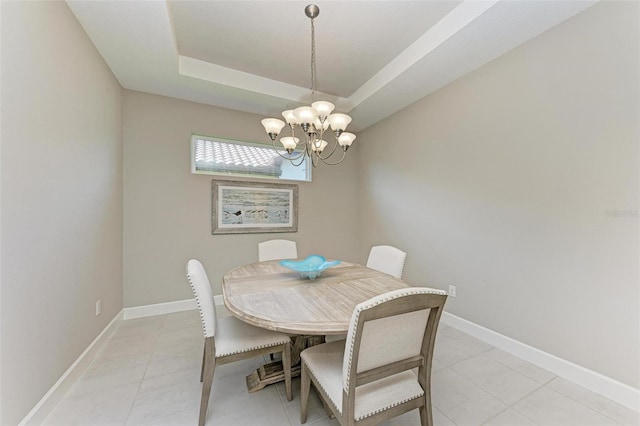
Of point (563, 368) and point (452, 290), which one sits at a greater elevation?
point (452, 290)

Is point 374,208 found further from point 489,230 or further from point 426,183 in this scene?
point 489,230

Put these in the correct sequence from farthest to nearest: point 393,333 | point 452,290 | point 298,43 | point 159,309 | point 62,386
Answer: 1. point 159,309
2. point 452,290
3. point 298,43
4. point 62,386
5. point 393,333

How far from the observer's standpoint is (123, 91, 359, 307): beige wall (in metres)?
2.87

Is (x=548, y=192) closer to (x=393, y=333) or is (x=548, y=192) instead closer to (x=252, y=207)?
(x=393, y=333)

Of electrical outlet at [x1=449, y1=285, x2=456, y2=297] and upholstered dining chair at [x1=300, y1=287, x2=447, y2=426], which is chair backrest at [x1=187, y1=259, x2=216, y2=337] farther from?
electrical outlet at [x1=449, y1=285, x2=456, y2=297]

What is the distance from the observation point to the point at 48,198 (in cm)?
151

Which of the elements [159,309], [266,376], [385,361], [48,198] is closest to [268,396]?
[266,376]

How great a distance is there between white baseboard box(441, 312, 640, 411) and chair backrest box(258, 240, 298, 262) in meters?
1.95

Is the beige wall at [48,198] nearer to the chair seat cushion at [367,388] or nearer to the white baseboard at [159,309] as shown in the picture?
the white baseboard at [159,309]

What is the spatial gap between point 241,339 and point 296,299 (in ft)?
1.43

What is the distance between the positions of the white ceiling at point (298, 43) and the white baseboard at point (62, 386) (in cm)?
251

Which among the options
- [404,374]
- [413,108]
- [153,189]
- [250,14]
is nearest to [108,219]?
[153,189]

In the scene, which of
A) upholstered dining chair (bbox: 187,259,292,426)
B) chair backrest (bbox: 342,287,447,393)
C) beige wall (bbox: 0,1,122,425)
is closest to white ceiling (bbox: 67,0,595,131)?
beige wall (bbox: 0,1,122,425)

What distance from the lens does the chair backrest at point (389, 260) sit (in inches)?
82.4
